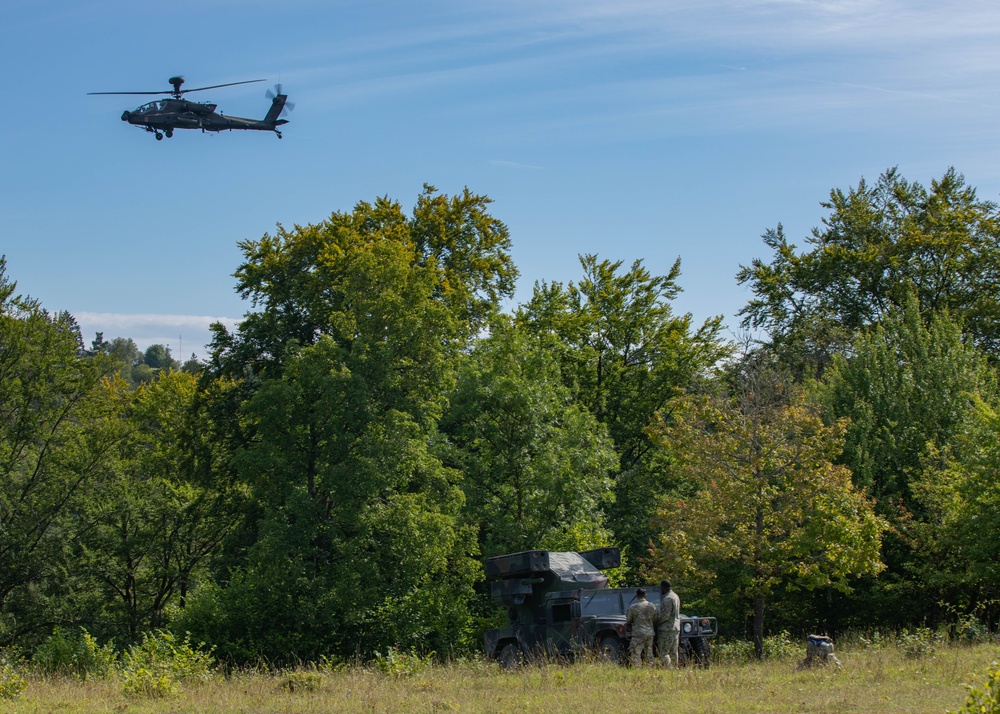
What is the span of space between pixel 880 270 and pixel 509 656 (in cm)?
3509

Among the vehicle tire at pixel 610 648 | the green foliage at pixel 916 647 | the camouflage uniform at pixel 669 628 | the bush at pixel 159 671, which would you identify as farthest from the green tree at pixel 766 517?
the bush at pixel 159 671

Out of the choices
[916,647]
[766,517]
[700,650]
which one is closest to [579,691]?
[700,650]

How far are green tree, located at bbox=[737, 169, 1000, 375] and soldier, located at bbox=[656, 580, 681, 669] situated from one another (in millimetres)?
28201

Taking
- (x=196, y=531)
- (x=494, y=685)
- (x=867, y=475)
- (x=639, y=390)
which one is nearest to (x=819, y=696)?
(x=494, y=685)

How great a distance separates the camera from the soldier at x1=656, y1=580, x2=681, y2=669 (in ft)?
56.4

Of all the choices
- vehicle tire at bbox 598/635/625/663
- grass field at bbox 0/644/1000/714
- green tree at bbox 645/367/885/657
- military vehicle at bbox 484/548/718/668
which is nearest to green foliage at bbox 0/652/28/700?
grass field at bbox 0/644/1000/714

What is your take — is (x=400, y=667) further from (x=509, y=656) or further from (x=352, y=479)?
(x=352, y=479)

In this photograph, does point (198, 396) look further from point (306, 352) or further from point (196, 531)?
point (196, 531)

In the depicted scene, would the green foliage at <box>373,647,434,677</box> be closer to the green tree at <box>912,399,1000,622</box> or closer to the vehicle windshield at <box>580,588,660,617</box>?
the vehicle windshield at <box>580,588,660,617</box>

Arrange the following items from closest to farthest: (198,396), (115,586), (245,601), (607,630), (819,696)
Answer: (819,696) → (607,630) → (245,601) → (198,396) → (115,586)

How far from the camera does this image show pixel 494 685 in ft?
50.2

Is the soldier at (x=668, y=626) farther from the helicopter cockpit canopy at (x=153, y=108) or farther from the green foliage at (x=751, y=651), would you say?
the helicopter cockpit canopy at (x=153, y=108)

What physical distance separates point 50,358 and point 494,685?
27.0 metres

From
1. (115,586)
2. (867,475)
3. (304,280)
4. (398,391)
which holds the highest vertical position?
(304,280)
